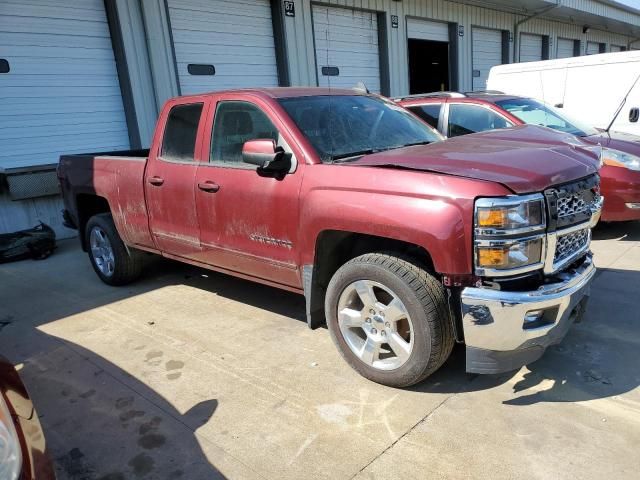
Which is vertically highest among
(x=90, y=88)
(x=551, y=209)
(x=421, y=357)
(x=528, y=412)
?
(x=90, y=88)

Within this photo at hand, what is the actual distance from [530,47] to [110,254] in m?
19.6

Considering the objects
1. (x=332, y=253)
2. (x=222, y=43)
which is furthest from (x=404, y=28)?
(x=332, y=253)

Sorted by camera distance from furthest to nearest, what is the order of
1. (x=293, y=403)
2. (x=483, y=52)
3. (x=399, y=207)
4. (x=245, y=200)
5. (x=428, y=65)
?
1. (x=428, y=65)
2. (x=483, y=52)
3. (x=245, y=200)
4. (x=293, y=403)
5. (x=399, y=207)

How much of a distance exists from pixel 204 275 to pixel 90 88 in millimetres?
4804

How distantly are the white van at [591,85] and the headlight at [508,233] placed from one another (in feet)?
18.8

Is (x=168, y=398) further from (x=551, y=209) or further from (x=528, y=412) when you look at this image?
(x=551, y=209)

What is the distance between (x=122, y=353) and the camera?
394 cm

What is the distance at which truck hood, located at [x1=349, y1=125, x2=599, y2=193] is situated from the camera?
2.78 m

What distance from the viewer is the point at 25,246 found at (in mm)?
7113

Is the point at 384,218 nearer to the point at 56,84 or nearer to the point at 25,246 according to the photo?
the point at 25,246

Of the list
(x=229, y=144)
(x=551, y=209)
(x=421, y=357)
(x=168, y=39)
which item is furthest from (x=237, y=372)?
(x=168, y=39)

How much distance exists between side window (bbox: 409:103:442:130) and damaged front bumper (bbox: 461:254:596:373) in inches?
164

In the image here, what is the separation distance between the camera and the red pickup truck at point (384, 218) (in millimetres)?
2701

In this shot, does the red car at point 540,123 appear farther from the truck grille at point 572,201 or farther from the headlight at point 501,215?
the headlight at point 501,215
